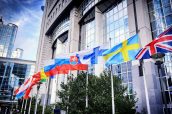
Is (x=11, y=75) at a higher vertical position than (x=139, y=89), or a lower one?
higher

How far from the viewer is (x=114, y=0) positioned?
3400cm

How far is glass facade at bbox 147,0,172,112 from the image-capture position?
21709 mm

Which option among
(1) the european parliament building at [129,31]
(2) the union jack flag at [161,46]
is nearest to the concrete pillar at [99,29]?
(1) the european parliament building at [129,31]

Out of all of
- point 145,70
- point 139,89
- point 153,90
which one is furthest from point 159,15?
point 139,89

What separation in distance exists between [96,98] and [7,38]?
174 m

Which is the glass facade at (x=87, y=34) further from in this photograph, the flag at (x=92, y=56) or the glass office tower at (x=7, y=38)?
the glass office tower at (x=7, y=38)

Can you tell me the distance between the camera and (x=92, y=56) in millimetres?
14570

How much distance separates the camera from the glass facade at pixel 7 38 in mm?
160000

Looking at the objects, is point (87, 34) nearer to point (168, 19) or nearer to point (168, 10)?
point (168, 10)

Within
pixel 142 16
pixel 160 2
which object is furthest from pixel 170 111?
pixel 160 2

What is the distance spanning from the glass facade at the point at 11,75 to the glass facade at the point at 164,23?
50.1 metres

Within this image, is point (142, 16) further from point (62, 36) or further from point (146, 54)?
point (62, 36)

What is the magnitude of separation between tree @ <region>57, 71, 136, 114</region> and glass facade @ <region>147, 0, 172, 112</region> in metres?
6.92

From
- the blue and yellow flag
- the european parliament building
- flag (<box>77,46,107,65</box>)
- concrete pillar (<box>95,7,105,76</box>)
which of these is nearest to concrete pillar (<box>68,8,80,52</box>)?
the european parliament building
